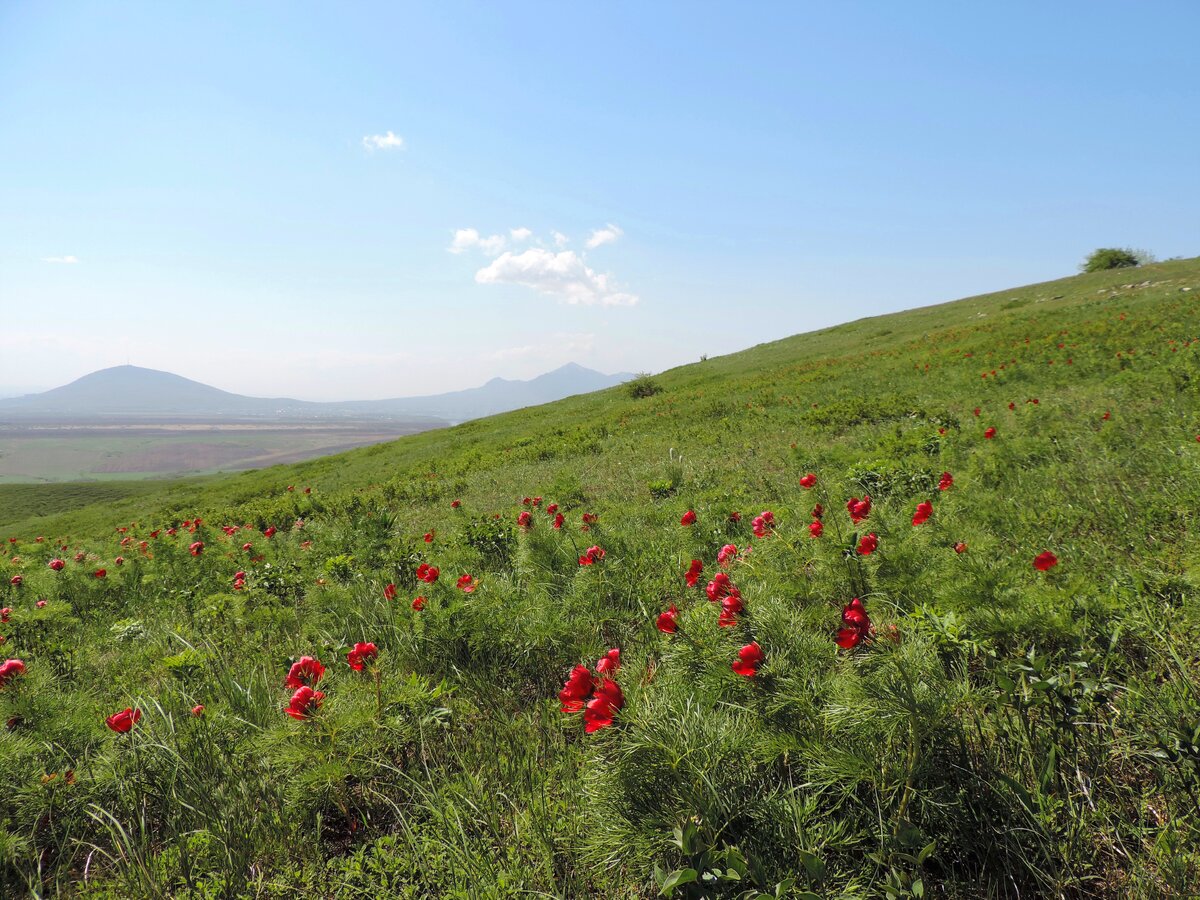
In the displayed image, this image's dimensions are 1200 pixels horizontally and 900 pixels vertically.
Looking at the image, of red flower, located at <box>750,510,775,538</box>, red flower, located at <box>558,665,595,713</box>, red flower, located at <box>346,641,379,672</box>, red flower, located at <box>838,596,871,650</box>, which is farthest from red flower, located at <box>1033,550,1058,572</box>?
red flower, located at <box>346,641,379,672</box>

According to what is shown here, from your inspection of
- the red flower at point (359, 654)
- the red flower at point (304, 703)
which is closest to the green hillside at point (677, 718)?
the red flower at point (304, 703)

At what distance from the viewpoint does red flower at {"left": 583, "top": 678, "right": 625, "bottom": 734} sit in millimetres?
2180

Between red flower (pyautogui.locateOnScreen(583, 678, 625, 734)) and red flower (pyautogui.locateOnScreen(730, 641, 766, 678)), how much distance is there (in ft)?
1.80

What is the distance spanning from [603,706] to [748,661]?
68cm

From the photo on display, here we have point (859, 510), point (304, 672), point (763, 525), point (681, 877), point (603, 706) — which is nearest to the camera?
point (681, 877)

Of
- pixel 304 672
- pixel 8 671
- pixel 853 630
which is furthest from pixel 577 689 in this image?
pixel 8 671

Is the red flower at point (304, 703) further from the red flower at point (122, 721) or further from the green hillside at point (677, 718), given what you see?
the red flower at point (122, 721)

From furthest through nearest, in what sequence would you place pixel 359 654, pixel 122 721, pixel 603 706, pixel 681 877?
pixel 359 654
pixel 122 721
pixel 603 706
pixel 681 877

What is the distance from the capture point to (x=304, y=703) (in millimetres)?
2662

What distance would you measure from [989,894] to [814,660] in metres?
0.96

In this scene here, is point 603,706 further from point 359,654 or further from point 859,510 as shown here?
point 859,510

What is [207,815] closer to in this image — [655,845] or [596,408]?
[655,845]

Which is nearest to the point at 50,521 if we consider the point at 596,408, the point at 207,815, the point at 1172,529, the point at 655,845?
the point at 596,408

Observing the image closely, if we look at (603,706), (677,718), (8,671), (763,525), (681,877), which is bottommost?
(681,877)
